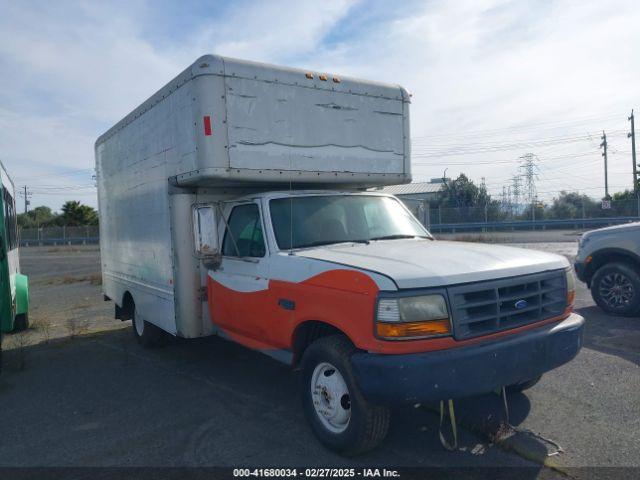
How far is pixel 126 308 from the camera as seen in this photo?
311 inches

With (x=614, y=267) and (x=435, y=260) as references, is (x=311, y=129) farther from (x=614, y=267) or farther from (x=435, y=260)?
(x=614, y=267)

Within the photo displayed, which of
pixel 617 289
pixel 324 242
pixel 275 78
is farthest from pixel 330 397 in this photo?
pixel 617 289

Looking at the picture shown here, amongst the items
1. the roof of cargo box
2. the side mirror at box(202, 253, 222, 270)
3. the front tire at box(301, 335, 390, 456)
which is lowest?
the front tire at box(301, 335, 390, 456)

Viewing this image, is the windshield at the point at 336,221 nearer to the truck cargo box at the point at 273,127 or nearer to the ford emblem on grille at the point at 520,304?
the truck cargo box at the point at 273,127

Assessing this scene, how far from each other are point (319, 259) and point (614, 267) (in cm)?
575

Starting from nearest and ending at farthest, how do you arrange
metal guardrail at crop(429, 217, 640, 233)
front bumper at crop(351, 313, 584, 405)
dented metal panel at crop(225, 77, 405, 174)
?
1. front bumper at crop(351, 313, 584, 405)
2. dented metal panel at crop(225, 77, 405, 174)
3. metal guardrail at crop(429, 217, 640, 233)

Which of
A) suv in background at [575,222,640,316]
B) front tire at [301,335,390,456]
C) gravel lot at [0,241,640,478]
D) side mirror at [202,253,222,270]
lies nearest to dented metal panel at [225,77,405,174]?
side mirror at [202,253,222,270]

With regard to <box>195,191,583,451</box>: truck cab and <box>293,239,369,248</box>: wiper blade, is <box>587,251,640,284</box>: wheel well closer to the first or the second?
<box>195,191,583,451</box>: truck cab

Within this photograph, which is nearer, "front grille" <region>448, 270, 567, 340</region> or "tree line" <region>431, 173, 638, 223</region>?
"front grille" <region>448, 270, 567, 340</region>

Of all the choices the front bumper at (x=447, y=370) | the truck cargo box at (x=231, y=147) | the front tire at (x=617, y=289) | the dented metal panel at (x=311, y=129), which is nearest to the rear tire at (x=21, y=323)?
the truck cargo box at (x=231, y=147)

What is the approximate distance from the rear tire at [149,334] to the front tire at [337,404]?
360 cm

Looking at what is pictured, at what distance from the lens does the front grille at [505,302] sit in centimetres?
358

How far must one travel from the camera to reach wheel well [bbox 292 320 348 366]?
4.22 meters

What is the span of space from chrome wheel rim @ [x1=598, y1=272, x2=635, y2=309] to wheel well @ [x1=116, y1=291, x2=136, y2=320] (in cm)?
690
